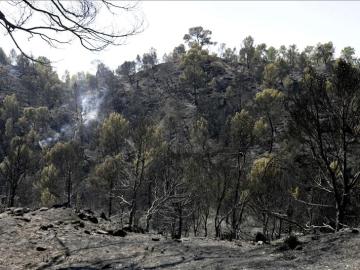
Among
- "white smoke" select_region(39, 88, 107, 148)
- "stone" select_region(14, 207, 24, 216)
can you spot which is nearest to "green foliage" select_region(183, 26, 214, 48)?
"white smoke" select_region(39, 88, 107, 148)

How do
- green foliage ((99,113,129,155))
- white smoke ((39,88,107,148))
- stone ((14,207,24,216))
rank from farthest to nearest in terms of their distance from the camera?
1. white smoke ((39,88,107,148))
2. green foliage ((99,113,129,155))
3. stone ((14,207,24,216))

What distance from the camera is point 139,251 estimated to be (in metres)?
9.27

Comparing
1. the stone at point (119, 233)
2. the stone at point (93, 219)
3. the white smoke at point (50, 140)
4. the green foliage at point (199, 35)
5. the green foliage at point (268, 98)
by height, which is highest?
the green foliage at point (199, 35)

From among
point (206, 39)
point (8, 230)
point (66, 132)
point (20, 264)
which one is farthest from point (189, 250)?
point (206, 39)

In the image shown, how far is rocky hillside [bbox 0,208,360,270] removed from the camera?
7613 mm

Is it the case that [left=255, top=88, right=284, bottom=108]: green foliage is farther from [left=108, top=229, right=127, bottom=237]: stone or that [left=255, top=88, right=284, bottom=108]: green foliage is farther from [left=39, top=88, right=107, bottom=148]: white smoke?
[left=108, top=229, right=127, bottom=237]: stone

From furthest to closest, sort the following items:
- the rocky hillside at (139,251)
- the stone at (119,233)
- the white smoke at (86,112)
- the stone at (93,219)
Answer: the white smoke at (86,112) < the stone at (93,219) < the stone at (119,233) < the rocky hillside at (139,251)

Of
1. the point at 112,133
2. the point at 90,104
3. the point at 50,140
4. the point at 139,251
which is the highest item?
the point at 90,104

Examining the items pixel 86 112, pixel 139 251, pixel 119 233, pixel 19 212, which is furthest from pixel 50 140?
pixel 139 251

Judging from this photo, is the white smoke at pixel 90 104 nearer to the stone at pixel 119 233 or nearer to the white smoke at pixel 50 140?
the white smoke at pixel 50 140

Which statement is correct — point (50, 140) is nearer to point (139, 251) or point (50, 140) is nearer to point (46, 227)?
point (46, 227)

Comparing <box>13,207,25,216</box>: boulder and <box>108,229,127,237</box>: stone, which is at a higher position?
<box>13,207,25,216</box>: boulder

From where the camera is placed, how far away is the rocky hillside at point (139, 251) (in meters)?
7.61

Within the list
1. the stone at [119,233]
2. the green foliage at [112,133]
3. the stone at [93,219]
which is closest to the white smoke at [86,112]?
the green foliage at [112,133]
